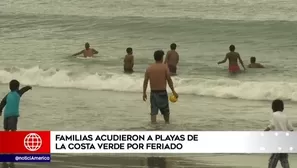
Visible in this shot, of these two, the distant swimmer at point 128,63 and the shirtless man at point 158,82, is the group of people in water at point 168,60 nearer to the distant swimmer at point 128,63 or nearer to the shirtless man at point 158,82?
the distant swimmer at point 128,63

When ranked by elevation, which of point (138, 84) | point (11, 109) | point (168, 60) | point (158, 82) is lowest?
point (11, 109)

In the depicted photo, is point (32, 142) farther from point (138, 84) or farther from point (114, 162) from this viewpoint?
point (138, 84)

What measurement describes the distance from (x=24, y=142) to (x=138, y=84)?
29.4 ft

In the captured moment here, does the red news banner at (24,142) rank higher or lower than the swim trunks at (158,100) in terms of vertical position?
lower

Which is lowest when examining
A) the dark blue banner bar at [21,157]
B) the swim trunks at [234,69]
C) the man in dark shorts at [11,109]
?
the dark blue banner bar at [21,157]

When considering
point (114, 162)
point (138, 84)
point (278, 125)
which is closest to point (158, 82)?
point (114, 162)

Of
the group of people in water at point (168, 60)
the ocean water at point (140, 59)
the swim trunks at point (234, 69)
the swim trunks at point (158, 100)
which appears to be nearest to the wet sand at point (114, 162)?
the ocean water at point (140, 59)

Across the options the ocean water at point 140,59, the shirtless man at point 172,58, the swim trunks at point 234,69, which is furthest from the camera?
the swim trunks at point 234,69

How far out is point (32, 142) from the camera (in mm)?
8445

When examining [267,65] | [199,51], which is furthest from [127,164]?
[199,51]

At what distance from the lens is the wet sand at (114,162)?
349 inches

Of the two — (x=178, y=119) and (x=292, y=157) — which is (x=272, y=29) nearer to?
(x=178, y=119)

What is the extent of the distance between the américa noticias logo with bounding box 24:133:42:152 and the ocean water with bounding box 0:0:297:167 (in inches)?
99.4

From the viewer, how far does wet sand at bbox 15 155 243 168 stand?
887 centimetres
